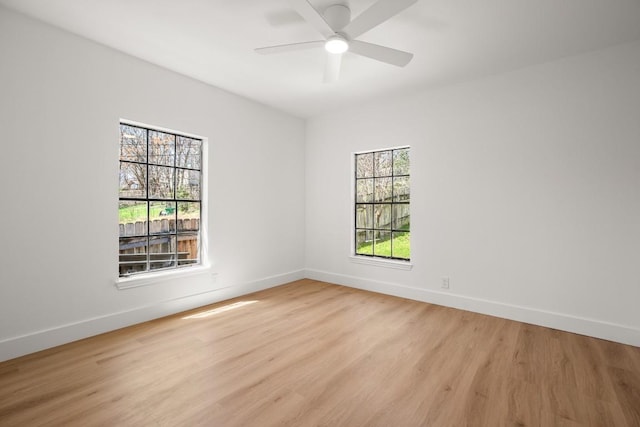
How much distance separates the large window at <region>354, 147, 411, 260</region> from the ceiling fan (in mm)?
1852

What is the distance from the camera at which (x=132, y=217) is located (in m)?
3.27

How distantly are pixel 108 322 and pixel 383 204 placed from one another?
356 cm

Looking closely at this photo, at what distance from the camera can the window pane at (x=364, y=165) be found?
4.59 m

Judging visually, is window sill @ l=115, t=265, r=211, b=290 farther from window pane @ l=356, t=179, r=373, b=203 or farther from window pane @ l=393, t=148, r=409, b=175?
window pane @ l=393, t=148, r=409, b=175

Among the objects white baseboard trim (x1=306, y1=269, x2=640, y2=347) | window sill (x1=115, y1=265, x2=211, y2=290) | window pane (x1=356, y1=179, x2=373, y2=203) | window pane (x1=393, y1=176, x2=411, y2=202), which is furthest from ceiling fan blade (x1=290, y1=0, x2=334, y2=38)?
white baseboard trim (x1=306, y1=269, x2=640, y2=347)

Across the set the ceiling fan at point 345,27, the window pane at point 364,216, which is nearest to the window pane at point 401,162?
the window pane at point 364,216

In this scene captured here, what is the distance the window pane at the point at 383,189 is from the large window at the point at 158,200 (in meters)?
2.47

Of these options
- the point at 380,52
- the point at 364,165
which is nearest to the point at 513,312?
the point at 364,165

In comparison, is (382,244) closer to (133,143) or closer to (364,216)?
(364,216)

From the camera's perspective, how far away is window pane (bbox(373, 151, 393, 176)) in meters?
4.38

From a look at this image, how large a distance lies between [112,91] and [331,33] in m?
2.25

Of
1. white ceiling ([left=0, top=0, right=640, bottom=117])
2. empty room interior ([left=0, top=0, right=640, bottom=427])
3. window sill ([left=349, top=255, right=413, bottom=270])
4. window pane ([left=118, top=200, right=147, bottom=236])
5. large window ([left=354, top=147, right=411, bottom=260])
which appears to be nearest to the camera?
empty room interior ([left=0, top=0, right=640, bottom=427])

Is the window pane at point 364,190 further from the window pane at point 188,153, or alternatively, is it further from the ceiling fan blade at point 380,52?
the window pane at point 188,153

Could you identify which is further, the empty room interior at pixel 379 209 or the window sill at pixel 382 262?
the window sill at pixel 382 262
